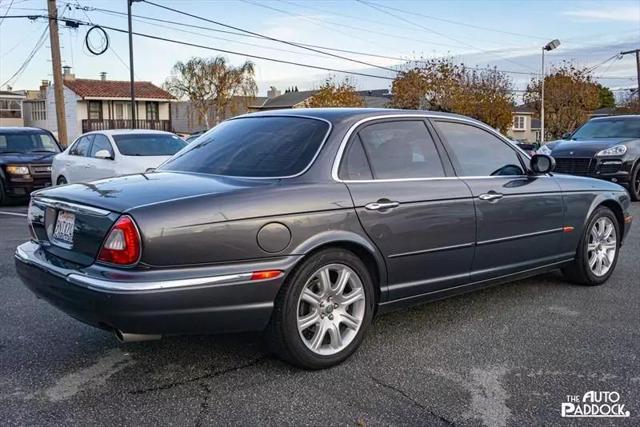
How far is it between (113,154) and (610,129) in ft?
32.3

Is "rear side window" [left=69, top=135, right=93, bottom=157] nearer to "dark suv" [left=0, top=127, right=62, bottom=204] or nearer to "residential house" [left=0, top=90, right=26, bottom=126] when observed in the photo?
"dark suv" [left=0, top=127, right=62, bottom=204]

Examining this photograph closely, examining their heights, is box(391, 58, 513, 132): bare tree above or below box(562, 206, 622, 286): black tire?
above

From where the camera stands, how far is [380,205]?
3.84m

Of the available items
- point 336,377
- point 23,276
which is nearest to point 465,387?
point 336,377

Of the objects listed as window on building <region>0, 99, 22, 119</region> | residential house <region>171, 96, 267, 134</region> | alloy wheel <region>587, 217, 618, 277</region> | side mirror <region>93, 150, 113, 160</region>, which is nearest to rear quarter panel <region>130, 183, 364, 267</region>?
alloy wheel <region>587, 217, 618, 277</region>

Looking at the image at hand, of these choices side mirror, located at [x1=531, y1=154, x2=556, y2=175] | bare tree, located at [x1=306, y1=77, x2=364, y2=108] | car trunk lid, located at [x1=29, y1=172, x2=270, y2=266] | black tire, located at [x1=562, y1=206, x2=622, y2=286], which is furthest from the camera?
bare tree, located at [x1=306, y1=77, x2=364, y2=108]

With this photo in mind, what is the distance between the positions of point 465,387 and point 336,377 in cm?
71

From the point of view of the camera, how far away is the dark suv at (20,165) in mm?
12172

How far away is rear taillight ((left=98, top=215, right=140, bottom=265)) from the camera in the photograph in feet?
10.2

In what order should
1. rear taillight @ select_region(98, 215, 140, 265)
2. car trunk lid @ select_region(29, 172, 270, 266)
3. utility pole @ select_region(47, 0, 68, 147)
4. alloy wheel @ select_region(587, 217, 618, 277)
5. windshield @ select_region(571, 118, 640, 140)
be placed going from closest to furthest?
rear taillight @ select_region(98, 215, 140, 265) → car trunk lid @ select_region(29, 172, 270, 266) → alloy wheel @ select_region(587, 217, 618, 277) → windshield @ select_region(571, 118, 640, 140) → utility pole @ select_region(47, 0, 68, 147)

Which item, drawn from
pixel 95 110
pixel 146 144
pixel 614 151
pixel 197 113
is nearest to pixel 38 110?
pixel 95 110

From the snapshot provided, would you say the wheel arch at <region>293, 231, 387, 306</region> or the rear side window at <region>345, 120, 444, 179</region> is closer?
the wheel arch at <region>293, 231, 387, 306</region>

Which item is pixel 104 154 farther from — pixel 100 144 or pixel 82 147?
pixel 82 147

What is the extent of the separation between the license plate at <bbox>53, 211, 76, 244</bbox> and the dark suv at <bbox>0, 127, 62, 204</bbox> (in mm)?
9525
